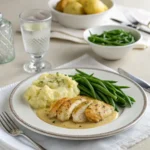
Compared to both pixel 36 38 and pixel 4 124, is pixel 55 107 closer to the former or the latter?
pixel 4 124

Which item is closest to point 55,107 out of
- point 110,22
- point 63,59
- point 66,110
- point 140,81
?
point 66,110

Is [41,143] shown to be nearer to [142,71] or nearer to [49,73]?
[49,73]

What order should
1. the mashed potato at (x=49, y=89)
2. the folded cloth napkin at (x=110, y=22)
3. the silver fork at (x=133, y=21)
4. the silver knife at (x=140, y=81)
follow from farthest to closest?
the silver fork at (x=133, y=21), the folded cloth napkin at (x=110, y=22), the silver knife at (x=140, y=81), the mashed potato at (x=49, y=89)

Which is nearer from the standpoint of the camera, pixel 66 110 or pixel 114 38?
pixel 66 110

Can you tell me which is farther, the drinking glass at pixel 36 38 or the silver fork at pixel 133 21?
the silver fork at pixel 133 21

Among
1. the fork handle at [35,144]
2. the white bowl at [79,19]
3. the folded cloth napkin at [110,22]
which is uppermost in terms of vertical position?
the fork handle at [35,144]

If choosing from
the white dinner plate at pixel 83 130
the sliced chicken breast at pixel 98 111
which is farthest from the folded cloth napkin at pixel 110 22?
the sliced chicken breast at pixel 98 111

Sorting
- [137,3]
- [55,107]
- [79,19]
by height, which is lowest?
[137,3]

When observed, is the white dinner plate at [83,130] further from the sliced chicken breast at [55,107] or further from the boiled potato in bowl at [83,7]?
→ the boiled potato in bowl at [83,7]
